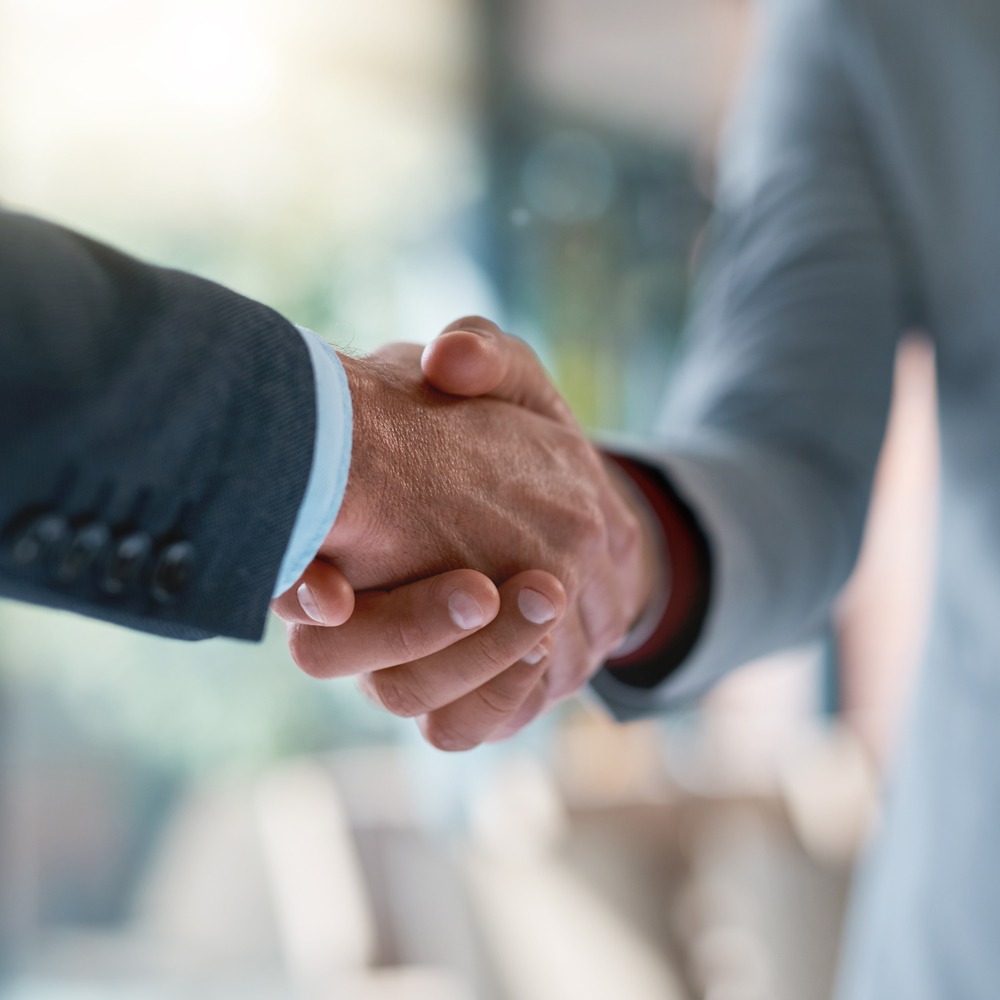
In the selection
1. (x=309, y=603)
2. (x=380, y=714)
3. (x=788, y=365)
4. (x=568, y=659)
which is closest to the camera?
(x=309, y=603)

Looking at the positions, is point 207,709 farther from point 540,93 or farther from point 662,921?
point 540,93

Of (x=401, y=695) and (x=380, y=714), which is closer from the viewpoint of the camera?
(x=401, y=695)

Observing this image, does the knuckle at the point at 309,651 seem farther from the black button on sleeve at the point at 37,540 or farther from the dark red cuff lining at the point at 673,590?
the dark red cuff lining at the point at 673,590

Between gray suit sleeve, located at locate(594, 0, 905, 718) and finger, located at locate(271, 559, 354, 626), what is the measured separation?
255 mm

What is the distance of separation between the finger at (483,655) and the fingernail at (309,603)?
50mm

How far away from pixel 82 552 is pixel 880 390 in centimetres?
62

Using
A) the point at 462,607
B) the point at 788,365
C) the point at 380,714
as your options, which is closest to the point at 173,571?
the point at 462,607

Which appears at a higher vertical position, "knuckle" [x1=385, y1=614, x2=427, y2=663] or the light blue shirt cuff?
the light blue shirt cuff

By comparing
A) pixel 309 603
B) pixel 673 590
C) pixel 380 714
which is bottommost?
pixel 380 714

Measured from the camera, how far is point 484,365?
449 mm

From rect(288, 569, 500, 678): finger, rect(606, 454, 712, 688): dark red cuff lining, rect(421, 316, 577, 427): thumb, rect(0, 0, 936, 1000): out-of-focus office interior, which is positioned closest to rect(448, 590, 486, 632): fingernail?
rect(288, 569, 500, 678): finger

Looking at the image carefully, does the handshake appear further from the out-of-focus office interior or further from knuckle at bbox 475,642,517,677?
the out-of-focus office interior

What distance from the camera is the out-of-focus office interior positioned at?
148 centimetres

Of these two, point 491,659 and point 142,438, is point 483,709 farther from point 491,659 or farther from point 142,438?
point 142,438
